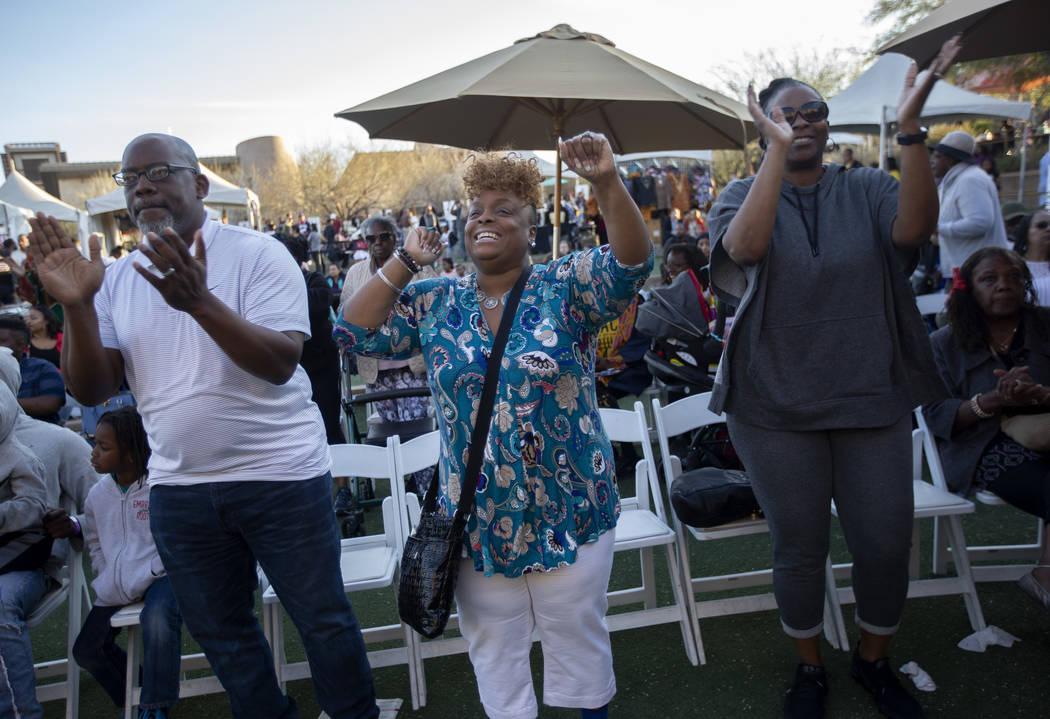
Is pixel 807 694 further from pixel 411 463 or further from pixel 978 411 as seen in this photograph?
pixel 411 463

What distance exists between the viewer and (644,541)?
3373 mm

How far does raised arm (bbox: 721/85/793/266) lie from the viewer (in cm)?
240

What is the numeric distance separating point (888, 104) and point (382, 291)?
34.9 ft

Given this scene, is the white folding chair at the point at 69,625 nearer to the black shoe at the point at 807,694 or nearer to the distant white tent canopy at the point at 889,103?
the black shoe at the point at 807,694

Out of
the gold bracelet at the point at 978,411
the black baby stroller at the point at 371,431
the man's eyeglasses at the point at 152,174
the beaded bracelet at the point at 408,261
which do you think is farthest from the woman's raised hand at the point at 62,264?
the gold bracelet at the point at 978,411

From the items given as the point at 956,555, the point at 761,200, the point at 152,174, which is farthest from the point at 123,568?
the point at 956,555

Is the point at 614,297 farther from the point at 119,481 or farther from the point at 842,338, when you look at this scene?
the point at 119,481

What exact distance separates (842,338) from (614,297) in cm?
90

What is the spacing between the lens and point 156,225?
7.94 ft

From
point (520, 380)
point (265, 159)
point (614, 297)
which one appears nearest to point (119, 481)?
point (520, 380)

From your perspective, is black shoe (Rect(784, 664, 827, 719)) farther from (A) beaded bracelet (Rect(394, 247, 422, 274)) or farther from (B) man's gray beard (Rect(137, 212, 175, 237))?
(B) man's gray beard (Rect(137, 212, 175, 237))

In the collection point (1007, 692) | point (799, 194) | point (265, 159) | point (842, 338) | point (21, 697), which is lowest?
point (1007, 692)

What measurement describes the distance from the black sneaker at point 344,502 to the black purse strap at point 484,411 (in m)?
3.38

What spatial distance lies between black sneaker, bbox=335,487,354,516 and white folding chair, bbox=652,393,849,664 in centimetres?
256
